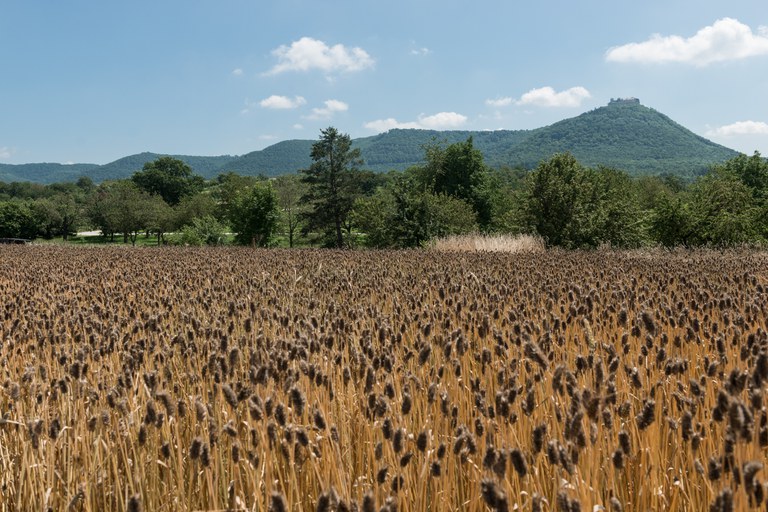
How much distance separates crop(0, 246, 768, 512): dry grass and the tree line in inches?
619

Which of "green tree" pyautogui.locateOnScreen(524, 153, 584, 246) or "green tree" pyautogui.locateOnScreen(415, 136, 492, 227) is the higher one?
Result: "green tree" pyautogui.locateOnScreen(415, 136, 492, 227)

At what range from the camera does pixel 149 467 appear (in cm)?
240

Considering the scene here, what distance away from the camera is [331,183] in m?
50.7

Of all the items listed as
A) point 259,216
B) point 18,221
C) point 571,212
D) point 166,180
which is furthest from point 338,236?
point 166,180

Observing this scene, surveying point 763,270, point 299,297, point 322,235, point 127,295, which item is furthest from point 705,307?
point 322,235

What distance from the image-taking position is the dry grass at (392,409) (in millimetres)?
1691

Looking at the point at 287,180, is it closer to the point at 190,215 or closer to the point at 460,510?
the point at 190,215

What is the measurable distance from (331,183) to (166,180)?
67.8 m

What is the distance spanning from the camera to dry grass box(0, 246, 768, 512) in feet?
5.55

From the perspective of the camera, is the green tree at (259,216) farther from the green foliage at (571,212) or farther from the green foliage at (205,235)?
the green foliage at (571,212)

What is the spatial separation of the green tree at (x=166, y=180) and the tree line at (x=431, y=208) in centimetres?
20

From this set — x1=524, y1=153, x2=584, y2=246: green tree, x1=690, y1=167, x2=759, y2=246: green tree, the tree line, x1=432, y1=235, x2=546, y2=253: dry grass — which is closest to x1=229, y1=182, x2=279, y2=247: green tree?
the tree line

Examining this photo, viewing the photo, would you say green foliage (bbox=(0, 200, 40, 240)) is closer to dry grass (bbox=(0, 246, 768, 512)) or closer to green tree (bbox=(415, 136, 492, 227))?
green tree (bbox=(415, 136, 492, 227))

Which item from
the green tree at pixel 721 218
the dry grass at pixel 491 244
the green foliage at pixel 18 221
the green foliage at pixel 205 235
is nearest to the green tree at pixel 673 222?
the green tree at pixel 721 218
